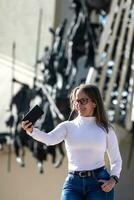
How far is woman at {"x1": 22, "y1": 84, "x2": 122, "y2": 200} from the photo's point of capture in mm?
3795

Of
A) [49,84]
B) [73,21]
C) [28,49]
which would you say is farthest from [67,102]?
[28,49]

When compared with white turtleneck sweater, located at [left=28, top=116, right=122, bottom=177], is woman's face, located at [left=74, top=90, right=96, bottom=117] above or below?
above

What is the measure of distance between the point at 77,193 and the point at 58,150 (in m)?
4.16

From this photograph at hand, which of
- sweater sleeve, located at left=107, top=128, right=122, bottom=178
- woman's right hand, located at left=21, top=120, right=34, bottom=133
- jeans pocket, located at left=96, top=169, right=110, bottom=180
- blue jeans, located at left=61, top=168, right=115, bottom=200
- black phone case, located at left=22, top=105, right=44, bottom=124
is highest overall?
black phone case, located at left=22, top=105, right=44, bottom=124

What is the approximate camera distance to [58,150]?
795cm

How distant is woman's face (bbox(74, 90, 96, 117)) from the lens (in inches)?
152

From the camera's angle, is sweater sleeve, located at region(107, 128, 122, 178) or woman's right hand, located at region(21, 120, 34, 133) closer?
woman's right hand, located at region(21, 120, 34, 133)

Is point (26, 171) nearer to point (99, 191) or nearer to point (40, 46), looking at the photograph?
point (40, 46)

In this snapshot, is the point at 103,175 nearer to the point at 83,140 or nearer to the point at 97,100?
the point at 83,140

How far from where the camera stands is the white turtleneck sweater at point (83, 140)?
380cm

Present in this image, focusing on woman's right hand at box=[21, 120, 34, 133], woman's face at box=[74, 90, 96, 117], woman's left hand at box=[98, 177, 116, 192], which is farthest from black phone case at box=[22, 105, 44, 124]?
woman's left hand at box=[98, 177, 116, 192]

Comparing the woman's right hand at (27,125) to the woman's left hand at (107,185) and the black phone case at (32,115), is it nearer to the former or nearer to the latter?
the black phone case at (32,115)

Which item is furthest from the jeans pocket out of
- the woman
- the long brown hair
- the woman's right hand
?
the woman's right hand

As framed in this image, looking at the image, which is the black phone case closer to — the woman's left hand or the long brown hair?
the long brown hair
